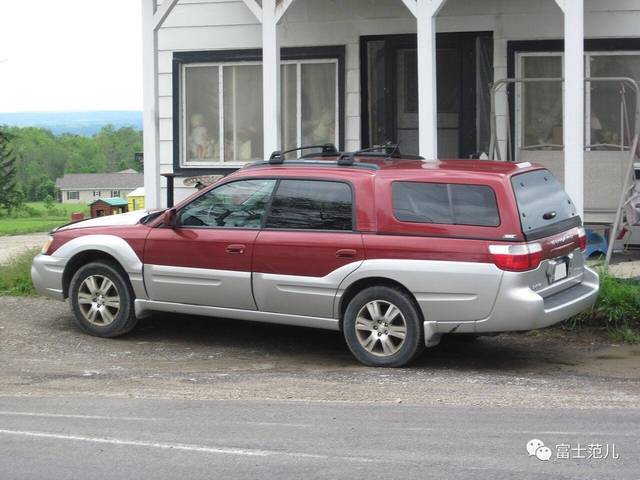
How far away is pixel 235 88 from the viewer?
15836mm

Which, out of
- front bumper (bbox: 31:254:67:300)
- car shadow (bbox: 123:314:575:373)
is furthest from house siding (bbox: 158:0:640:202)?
front bumper (bbox: 31:254:67:300)

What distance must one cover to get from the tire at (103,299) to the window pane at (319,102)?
5472 millimetres

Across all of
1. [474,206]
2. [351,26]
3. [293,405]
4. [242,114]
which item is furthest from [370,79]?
[293,405]

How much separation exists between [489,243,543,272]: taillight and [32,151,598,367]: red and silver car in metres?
0.01

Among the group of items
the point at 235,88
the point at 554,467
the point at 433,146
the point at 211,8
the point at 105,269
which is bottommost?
the point at 554,467

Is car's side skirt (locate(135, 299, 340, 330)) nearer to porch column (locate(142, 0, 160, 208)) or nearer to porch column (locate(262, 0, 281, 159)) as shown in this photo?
porch column (locate(262, 0, 281, 159))

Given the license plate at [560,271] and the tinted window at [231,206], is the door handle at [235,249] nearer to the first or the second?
the tinted window at [231,206]

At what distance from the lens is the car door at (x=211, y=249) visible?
10039mm

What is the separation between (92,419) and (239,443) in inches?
49.6

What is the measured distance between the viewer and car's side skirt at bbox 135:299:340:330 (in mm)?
9742

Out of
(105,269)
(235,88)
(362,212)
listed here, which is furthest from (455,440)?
(235,88)

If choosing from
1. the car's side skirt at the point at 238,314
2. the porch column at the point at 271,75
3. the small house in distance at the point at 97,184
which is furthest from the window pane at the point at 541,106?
the small house in distance at the point at 97,184

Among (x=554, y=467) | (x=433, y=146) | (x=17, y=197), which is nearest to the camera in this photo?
(x=554, y=467)

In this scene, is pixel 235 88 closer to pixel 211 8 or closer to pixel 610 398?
pixel 211 8
